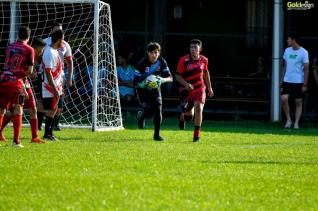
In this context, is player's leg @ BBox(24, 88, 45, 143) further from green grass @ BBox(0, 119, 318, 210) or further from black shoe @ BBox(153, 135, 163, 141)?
black shoe @ BBox(153, 135, 163, 141)

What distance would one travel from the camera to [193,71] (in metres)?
17.5

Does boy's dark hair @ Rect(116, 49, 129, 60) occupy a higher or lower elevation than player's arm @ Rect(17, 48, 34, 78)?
lower

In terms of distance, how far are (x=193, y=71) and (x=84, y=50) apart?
17.7 ft

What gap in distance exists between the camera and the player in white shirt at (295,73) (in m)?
22.0

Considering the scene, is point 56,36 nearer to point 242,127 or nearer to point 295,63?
point 242,127

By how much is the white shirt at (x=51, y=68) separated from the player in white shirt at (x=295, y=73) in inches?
278

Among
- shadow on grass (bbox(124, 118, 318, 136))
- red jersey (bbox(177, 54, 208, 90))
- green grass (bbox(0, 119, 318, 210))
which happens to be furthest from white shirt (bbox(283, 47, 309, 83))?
red jersey (bbox(177, 54, 208, 90))

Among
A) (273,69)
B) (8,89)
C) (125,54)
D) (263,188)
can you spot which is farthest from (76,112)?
(263,188)

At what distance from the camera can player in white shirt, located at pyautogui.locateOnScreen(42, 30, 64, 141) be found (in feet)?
53.5

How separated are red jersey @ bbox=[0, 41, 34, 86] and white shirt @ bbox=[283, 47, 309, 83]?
29.2 ft

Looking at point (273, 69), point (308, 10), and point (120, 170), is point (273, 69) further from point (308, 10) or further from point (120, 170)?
point (120, 170)

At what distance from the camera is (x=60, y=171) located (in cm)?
1117

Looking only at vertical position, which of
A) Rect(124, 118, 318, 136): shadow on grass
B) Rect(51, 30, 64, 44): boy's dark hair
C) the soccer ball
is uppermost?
Rect(51, 30, 64, 44): boy's dark hair

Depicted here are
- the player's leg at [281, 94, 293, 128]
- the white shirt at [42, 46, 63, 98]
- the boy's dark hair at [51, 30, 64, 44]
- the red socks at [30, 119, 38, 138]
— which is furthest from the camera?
the player's leg at [281, 94, 293, 128]
